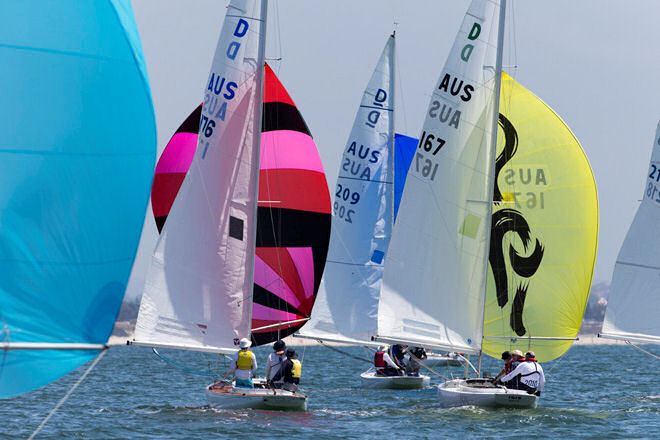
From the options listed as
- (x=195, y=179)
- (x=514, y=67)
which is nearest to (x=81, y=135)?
(x=195, y=179)

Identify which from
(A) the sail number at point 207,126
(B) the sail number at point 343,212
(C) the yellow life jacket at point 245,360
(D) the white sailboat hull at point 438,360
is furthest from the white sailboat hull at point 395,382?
(D) the white sailboat hull at point 438,360

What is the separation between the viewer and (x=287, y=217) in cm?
2259

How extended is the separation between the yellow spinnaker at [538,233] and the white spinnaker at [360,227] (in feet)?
17.8

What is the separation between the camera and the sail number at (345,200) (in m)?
26.8

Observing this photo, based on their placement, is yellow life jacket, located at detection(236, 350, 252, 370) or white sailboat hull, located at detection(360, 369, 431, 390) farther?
white sailboat hull, located at detection(360, 369, 431, 390)

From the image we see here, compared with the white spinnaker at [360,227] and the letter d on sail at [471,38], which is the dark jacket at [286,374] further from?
the white spinnaker at [360,227]

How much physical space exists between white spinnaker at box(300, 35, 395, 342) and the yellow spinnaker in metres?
5.43

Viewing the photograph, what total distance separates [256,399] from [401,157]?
43.7ft

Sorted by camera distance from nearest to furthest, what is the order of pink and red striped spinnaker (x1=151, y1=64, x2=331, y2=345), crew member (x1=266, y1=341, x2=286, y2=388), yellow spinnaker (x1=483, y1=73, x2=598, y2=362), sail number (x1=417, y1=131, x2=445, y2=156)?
1. crew member (x1=266, y1=341, x2=286, y2=388)
2. sail number (x1=417, y1=131, x2=445, y2=156)
3. yellow spinnaker (x1=483, y1=73, x2=598, y2=362)
4. pink and red striped spinnaker (x1=151, y1=64, x2=331, y2=345)

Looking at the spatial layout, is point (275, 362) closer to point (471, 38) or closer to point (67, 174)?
point (471, 38)

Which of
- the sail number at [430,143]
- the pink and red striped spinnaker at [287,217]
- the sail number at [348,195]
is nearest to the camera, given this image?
the sail number at [430,143]

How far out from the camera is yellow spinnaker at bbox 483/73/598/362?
69.1ft

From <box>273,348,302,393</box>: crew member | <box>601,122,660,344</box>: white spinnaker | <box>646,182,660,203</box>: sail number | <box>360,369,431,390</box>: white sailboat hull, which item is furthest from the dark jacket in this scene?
<box>646,182,660,203</box>: sail number

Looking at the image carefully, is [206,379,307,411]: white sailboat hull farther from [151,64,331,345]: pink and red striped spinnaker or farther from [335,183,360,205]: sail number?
[335,183,360,205]: sail number
